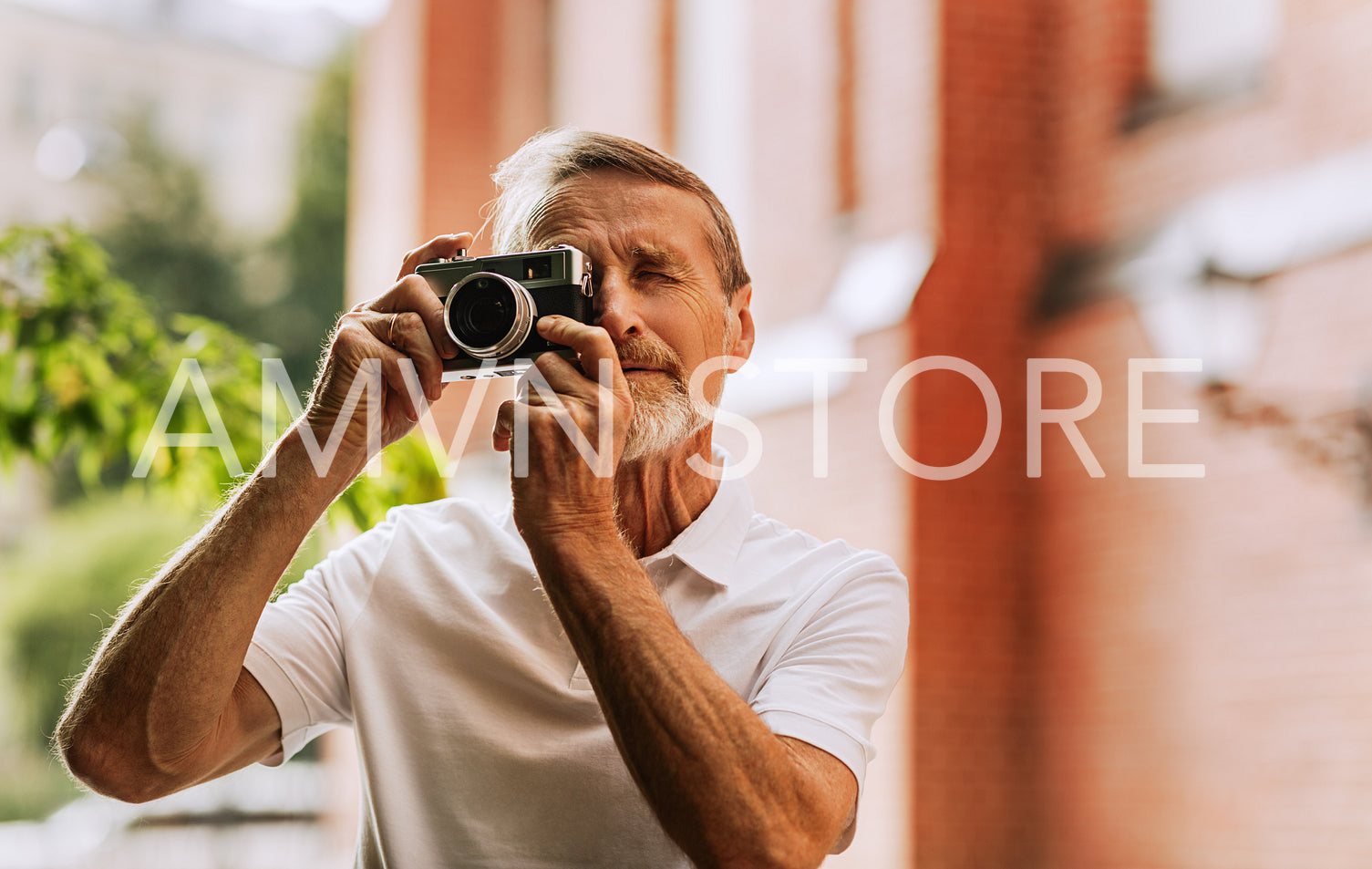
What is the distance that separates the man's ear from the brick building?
2951mm

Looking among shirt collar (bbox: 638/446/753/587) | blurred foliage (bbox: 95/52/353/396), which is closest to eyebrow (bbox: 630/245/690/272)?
shirt collar (bbox: 638/446/753/587)

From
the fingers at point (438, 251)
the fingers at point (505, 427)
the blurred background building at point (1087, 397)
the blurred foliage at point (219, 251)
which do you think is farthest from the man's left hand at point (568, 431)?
the blurred foliage at point (219, 251)

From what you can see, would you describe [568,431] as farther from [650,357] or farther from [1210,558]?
[1210,558]

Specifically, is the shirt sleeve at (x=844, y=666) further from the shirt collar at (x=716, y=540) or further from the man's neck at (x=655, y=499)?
the man's neck at (x=655, y=499)

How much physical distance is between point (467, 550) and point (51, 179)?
38.2m

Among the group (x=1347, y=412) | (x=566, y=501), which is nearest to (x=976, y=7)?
(x=1347, y=412)

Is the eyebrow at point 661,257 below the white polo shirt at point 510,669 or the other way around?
the other way around

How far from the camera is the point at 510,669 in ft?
6.07

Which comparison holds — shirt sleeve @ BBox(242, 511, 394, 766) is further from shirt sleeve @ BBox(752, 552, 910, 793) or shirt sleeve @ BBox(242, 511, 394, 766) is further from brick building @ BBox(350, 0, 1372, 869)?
brick building @ BBox(350, 0, 1372, 869)

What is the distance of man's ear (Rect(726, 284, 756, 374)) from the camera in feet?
7.07

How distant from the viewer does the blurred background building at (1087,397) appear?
14.9ft

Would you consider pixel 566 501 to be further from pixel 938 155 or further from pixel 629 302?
pixel 938 155

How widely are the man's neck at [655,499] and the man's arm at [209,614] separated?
0.39m

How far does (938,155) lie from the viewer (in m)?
5.68
